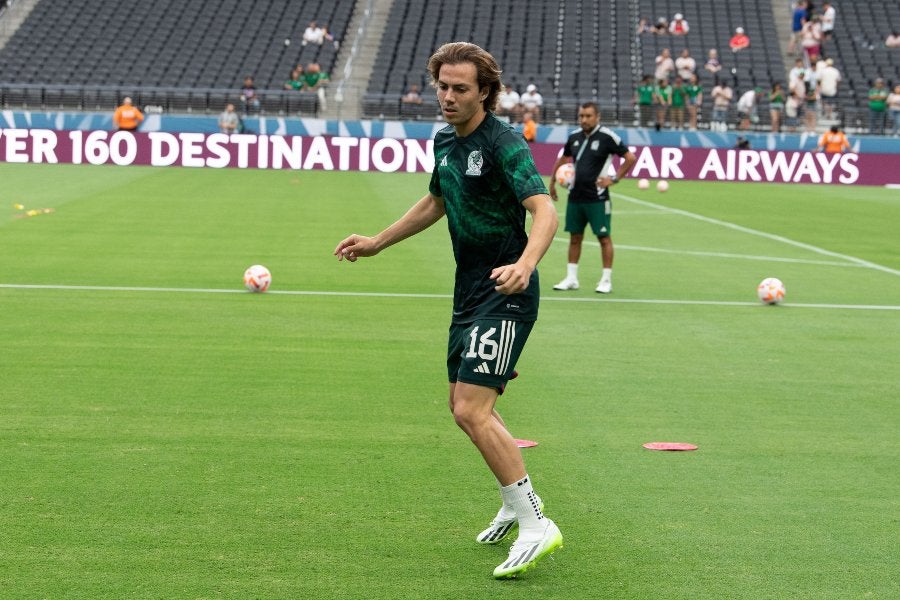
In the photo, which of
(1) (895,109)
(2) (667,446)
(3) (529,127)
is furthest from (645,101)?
(2) (667,446)

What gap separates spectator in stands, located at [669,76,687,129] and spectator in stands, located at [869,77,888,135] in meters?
A: 6.03

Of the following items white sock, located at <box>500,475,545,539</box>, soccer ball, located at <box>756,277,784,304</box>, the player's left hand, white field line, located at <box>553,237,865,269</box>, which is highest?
the player's left hand

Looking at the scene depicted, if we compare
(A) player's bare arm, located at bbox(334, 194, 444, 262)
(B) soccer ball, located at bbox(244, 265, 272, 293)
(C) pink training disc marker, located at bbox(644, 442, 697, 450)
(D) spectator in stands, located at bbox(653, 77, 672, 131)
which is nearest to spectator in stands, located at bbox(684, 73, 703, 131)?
(D) spectator in stands, located at bbox(653, 77, 672, 131)

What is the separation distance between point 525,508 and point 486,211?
4.13ft

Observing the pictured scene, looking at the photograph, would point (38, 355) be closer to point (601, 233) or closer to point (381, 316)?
point (381, 316)

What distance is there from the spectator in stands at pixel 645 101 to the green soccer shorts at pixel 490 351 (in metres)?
37.1

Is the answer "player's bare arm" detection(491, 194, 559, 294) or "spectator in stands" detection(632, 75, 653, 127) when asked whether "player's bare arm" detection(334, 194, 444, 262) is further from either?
"spectator in stands" detection(632, 75, 653, 127)

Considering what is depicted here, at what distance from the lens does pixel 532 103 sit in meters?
41.5

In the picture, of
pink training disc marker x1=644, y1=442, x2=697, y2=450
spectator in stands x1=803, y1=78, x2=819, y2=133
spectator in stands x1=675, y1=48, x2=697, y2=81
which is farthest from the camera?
spectator in stands x1=675, y1=48, x2=697, y2=81

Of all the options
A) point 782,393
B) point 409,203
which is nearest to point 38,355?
point 782,393

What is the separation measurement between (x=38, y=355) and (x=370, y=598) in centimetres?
574

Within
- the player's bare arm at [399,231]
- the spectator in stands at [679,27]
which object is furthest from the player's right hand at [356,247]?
the spectator in stands at [679,27]

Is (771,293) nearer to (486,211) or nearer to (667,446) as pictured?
(667,446)

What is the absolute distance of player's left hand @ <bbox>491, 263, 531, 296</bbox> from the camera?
4949 mm
